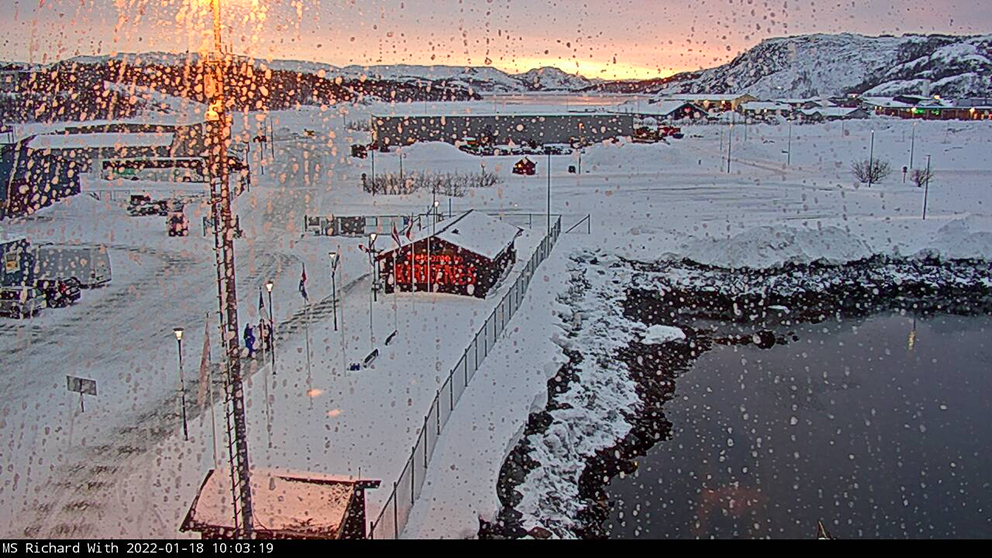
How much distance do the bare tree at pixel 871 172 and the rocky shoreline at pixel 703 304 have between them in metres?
6.78

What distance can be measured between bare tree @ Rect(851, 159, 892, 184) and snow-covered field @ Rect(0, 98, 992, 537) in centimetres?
42

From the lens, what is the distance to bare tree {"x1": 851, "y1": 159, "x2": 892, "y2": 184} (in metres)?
19.2

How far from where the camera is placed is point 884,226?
14.3m

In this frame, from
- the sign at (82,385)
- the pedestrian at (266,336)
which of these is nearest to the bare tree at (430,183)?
the pedestrian at (266,336)

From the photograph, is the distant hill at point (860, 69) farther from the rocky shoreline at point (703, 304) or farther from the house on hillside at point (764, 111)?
the rocky shoreline at point (703, 304)

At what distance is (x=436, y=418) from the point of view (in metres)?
5.25

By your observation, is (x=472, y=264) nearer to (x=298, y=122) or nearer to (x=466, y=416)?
(x=466, y=416)

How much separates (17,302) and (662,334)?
6497 mm

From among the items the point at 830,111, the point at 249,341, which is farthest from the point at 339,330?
the point at 830,111

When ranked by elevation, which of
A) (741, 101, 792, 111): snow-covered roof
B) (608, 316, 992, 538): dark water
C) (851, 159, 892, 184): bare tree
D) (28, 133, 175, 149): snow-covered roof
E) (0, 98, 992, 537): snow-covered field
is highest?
(741, 101, 792, 111): snow-covered roof

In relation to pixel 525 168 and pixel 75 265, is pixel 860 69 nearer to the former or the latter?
pixel 525 168

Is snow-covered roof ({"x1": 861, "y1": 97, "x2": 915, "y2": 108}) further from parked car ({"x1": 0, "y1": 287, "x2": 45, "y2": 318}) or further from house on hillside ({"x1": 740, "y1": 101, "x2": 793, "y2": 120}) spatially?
parked car ({"x1": 0, "y1": 287, "x2": 45, "y2": 318})

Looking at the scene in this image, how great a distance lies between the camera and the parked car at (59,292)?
27.9ft

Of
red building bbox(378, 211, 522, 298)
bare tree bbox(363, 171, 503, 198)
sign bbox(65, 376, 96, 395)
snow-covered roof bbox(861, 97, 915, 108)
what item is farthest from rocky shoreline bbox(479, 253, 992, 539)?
snow-covered roof bbox(861, 97, 915, 108)
